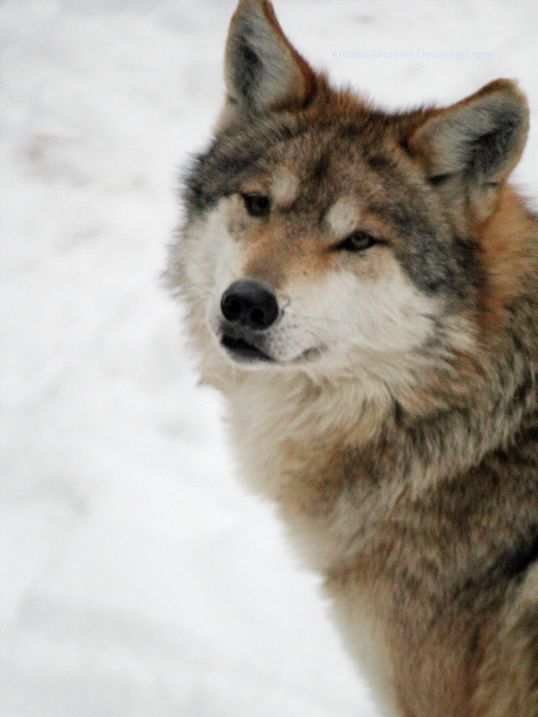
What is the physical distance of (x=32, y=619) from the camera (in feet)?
9.12

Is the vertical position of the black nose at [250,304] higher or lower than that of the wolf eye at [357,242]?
lower

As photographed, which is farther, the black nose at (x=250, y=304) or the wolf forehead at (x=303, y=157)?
the wolf forehead at (x=303, y=157)

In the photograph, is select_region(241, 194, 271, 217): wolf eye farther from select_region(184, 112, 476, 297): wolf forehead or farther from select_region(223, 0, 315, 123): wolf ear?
select_region(223, 0, 315, 123): wolf ear

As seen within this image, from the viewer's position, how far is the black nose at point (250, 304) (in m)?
2.12

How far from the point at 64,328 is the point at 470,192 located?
7.51 ft

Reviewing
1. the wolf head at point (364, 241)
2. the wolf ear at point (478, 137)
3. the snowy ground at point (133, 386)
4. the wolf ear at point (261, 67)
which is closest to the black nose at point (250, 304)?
the wolf head at point (364, 241)

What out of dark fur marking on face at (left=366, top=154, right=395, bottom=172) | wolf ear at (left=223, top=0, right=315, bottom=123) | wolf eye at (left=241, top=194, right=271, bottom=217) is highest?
wolf ear at (left=223, top=0, right=315, bottom=123)

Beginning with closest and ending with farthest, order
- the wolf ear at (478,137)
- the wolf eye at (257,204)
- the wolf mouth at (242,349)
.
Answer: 1. the wolf ear at (478,137)
2. the wolf mouth at (242,349)
3. the wolf eye at (257,204)

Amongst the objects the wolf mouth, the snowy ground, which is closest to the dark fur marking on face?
the wolf mouth

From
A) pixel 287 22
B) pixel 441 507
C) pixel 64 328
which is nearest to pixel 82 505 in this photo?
pixel 64 328

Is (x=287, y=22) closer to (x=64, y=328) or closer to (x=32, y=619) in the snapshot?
(x=64, y=328)

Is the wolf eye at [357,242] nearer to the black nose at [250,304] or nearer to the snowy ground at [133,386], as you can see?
the black nose at [250,304]

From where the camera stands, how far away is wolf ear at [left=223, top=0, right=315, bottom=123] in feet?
7.90

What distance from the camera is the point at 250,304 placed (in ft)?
6.98
